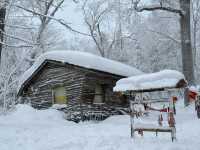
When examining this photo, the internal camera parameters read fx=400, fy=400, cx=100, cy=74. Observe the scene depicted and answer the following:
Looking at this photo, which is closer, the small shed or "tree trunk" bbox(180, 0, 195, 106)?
the small shed

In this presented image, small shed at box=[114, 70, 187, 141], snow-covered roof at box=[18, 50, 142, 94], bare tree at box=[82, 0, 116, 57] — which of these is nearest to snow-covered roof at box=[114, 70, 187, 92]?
small shed at box=[114, 70, 187, 141]

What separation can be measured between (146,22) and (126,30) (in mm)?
4498

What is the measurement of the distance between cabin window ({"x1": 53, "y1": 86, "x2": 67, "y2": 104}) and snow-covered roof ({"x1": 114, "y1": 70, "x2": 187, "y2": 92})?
37.2 ft

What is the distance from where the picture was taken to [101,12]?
52.3m

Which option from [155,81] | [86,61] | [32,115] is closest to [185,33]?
[86,61]

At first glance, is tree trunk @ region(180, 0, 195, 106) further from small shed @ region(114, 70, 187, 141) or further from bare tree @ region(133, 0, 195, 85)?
small shed @ region(114, 70, 187, 141)

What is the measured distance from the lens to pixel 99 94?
2234 cm

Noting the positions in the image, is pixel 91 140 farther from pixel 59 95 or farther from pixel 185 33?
pixel 185 33

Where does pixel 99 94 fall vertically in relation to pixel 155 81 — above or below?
below

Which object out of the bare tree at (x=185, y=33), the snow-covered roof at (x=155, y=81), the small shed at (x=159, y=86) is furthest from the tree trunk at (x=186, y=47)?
the snow-covered roof at (x=155, y=81)

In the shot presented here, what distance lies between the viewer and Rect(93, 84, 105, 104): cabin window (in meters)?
22.3

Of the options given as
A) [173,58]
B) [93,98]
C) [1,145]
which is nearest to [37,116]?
[93,98]

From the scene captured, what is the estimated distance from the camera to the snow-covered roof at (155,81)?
10.4 metres

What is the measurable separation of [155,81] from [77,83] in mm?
11065
